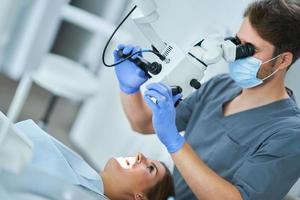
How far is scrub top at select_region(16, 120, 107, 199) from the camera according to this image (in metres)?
1.31

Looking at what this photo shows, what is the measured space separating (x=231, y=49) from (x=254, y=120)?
0.28 meters

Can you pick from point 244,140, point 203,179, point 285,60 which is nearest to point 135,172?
point 203,179

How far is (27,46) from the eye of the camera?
114 inches

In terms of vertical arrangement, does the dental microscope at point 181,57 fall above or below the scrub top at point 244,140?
above

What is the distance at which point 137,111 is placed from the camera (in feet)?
5.71

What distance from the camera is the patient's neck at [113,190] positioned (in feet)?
5.02

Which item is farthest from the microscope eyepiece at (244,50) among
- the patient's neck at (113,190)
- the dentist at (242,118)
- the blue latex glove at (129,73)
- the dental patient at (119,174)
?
the patient's neck at (113,190)

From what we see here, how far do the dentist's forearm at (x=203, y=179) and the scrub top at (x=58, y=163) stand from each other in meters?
0.25

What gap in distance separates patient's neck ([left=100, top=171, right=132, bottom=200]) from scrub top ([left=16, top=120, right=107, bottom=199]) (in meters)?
0.04

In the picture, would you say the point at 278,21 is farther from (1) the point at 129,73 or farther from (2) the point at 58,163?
(2) the point at 58,163

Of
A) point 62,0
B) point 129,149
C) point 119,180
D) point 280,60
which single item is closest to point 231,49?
point 280,60

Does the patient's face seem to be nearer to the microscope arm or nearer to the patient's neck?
the patient's neck

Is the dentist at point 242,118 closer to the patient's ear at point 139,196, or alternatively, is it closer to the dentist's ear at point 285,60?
the dentist's ear at point 285,60

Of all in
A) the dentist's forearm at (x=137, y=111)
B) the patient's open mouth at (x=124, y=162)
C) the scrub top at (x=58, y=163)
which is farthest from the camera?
the dentist's forearm at (x=137, y=111)
